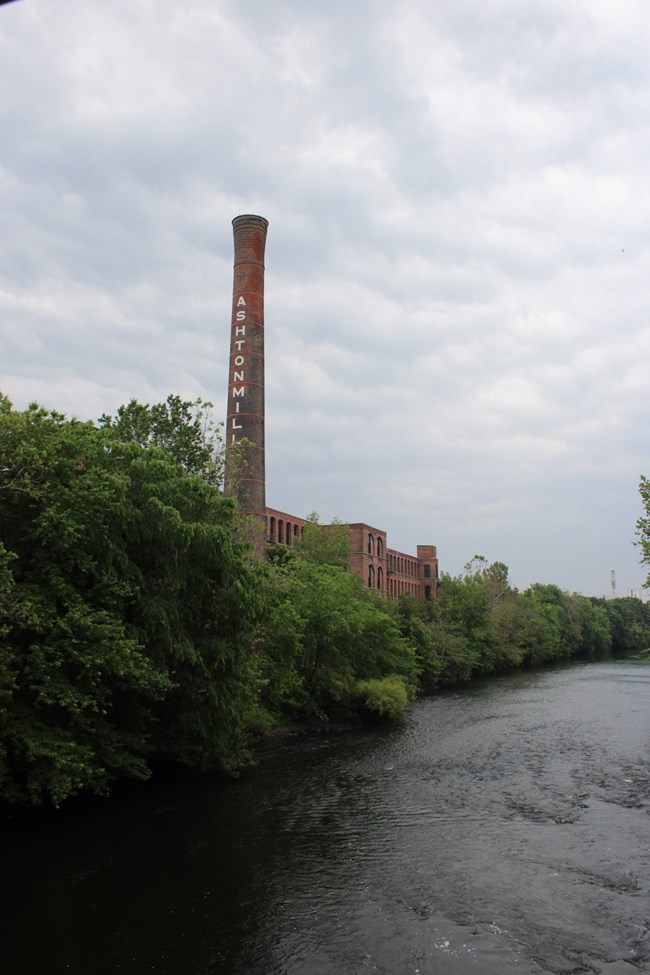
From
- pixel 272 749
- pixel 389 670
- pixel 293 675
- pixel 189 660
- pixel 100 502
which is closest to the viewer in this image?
pixel 100 502

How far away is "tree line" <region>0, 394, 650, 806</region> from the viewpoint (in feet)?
52.7

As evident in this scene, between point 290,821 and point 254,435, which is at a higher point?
point 254,435

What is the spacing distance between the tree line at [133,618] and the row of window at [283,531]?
29.3 metres

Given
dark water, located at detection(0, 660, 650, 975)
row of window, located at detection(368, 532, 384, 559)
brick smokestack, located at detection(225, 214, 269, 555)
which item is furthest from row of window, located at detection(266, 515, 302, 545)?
dark water, located at detection(0, 660, 650, 975)

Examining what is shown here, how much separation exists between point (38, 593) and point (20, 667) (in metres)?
1.77

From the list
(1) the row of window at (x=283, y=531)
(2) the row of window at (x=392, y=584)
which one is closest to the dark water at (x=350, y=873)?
(1) the row of window at (x=283, y=531)

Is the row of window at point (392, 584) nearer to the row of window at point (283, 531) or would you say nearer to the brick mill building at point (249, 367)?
the row of window at point (283, 531)

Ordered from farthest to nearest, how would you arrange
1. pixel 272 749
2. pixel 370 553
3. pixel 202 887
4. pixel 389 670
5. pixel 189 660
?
pixel 370 553 → pixel 389 670 → pixel 272 749 → pixel 189 660 → pixel 202 887

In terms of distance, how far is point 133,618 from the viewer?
1969 centimetres

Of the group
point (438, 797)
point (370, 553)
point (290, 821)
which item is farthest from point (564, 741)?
point (370, 553)

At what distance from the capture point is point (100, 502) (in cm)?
1755

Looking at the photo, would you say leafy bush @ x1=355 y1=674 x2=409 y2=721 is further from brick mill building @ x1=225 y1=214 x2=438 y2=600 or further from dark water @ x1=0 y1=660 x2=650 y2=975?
brick mill building @ x1=225 y1=214 x2=438 y2=600

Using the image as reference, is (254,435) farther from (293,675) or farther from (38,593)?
(38,593)

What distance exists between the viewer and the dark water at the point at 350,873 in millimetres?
11031
